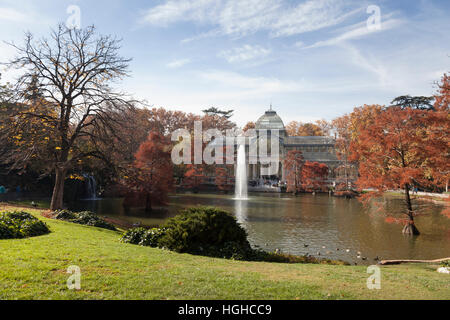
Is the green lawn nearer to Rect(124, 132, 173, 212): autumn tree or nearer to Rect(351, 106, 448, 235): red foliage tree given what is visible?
Rect(351, 106, 448, 235): red foliage tree

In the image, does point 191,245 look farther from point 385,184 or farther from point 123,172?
point 385,184

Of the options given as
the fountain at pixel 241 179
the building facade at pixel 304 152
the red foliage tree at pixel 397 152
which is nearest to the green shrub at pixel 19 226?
the red foliage tree at pixel 397 152

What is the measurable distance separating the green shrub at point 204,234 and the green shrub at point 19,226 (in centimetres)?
378

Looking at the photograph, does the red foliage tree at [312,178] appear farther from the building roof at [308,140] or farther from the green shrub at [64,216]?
the green shrub at [64,216]

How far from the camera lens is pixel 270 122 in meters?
71.4

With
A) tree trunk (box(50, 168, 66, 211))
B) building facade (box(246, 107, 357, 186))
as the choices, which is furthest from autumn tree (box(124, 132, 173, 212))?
building facade (box(246, 107, 357, 186))

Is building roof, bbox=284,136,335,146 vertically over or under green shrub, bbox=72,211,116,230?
over

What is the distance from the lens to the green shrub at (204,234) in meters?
9.08

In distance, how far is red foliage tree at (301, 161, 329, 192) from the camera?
144ft

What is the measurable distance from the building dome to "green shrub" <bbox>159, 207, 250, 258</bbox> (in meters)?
61.6

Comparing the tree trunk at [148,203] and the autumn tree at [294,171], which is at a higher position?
the autumn tree at [294,171]
